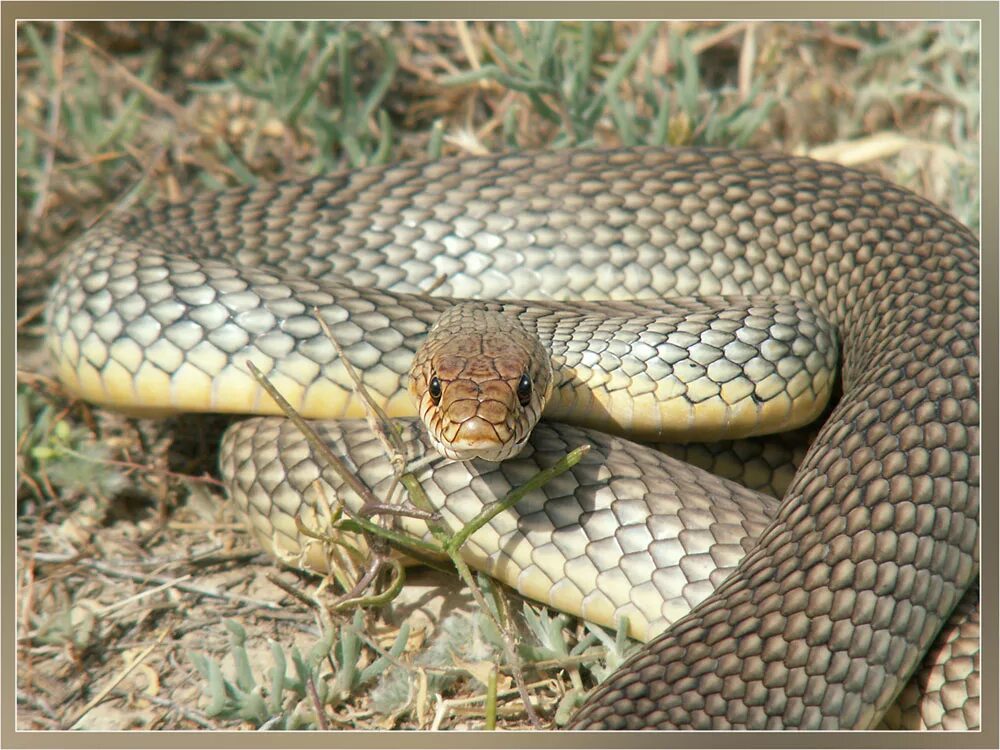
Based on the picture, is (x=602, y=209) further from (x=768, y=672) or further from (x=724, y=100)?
(x=768, y=672)

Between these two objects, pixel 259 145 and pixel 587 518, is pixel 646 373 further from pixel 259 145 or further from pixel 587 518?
pixel 259 145

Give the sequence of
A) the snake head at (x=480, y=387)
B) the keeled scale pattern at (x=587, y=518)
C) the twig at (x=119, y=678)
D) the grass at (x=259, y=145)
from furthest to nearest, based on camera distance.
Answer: the grass at (x=259, y=145) < the twig at (x=119, y=678) < the keeled scale pattern at (x=587, y=518) < the snake head at (x=480, y=387)

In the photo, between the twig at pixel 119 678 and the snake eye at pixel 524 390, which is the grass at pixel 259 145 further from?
the snake eye at pixel 524 390

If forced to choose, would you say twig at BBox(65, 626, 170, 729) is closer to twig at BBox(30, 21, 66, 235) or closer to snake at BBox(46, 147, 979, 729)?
snake at BBox(46, 147, 979, 729)

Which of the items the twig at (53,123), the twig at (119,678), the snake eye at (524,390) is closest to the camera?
the snake eye at (524,390)

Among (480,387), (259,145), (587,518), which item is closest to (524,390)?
(480,387)

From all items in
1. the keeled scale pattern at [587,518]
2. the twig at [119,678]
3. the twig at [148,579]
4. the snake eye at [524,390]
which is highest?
the snake eye at [524,390]

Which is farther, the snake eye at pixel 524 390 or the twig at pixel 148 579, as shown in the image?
the twig at pixel 148 579

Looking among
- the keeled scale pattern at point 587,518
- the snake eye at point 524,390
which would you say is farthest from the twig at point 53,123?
the snake eye at point 524,390
